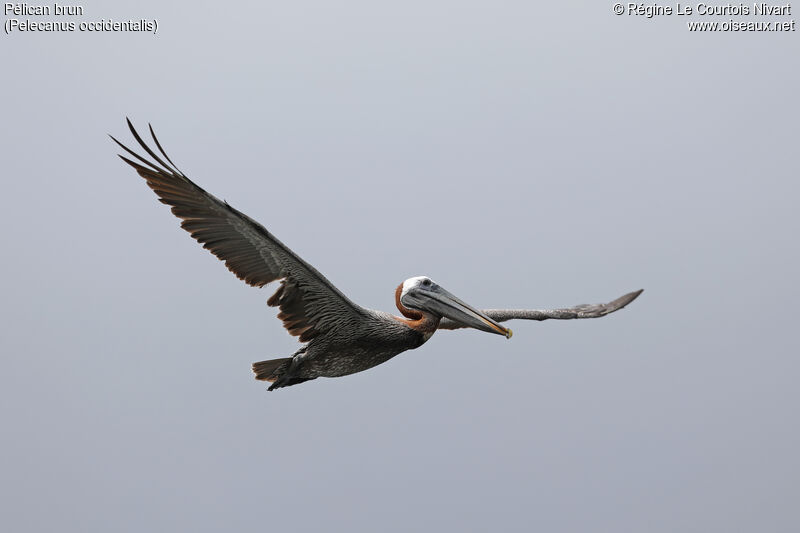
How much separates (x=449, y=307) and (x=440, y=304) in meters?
0.10

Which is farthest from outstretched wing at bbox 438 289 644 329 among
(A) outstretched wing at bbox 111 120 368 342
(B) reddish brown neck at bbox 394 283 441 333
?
(A) outstretched wing at bbox 111 120 368 342

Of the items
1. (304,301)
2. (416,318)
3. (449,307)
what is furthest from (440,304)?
(304,301)

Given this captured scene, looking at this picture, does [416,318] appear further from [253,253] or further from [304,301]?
[253,253]

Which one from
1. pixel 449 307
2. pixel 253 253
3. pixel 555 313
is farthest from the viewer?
pixel 555 313

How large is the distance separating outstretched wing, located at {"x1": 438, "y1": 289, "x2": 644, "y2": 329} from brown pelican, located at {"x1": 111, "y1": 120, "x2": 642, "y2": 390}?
119cm

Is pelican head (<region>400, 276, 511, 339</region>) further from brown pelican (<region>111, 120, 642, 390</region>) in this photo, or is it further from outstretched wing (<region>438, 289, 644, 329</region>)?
outstretched wing (<region>438, 289, 644, 329</region>)

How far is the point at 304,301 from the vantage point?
30.3ft

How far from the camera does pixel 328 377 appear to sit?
9.87m

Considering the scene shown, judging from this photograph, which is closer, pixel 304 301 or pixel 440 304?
pixel 304 301

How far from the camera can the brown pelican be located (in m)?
8.84

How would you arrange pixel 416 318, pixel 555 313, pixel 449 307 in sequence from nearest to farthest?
pixel 449 307 → pixel 416 318 → pixel 555 313

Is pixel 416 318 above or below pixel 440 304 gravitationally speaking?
below

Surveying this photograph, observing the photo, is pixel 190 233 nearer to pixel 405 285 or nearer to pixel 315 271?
pixel 315 271

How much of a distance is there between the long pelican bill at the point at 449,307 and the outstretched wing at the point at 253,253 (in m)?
0.74
